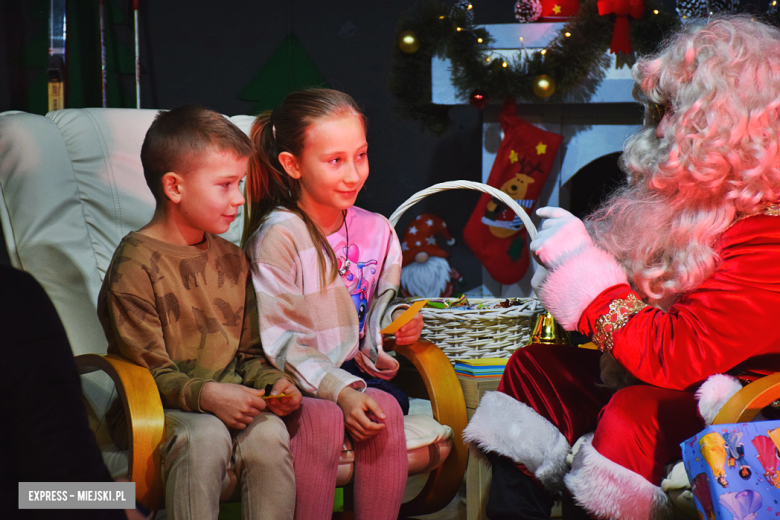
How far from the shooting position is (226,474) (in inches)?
43.7

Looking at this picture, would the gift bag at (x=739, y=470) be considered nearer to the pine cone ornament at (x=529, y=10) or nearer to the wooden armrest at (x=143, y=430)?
the wooden armrest at (x=143, y=430)

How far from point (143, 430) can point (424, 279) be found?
5.93 feet

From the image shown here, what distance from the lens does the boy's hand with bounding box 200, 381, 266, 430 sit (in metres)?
1.10

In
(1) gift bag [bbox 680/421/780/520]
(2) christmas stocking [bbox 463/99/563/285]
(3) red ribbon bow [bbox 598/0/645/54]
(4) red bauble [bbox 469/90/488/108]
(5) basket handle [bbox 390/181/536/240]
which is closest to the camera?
(1) gift bag [bbox 680/421/780/520]

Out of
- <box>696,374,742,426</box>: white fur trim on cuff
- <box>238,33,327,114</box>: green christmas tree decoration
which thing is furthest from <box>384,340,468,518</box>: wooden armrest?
<box>238,33,327,114</box>: green christmas tree decoration

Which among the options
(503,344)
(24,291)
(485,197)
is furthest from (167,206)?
(485,197)

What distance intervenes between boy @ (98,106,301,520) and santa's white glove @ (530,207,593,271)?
0.50 metres

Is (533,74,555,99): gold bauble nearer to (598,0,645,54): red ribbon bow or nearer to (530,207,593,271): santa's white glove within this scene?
(598,0,645,54): red ribbon bow

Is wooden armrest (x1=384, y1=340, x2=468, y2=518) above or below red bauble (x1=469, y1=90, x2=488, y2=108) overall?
below

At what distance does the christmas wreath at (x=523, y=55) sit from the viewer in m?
2.34

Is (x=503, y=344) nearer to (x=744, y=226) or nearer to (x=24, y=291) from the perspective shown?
(x=744, y=226)

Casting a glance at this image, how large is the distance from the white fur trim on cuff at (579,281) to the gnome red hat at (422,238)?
1.65 m

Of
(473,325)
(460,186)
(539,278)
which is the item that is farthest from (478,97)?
(539,278)

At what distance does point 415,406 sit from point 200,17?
196cm
